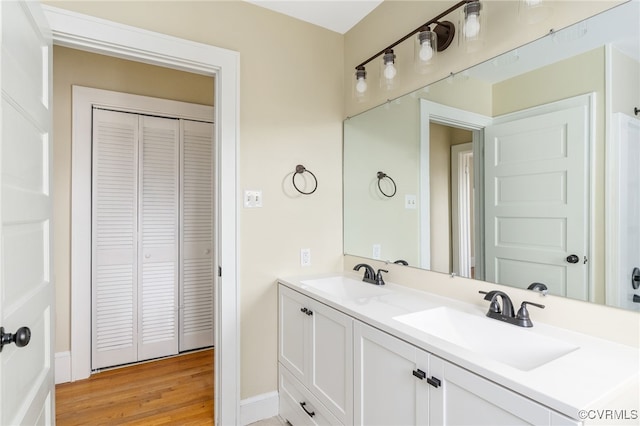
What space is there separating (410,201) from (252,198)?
3.08ft

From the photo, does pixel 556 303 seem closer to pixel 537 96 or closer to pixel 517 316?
pixel 517 316

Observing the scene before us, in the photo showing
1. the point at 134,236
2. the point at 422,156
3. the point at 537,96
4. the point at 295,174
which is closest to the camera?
the point at 537,96

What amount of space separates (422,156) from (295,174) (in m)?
0.80

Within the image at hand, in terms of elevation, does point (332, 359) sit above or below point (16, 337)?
below

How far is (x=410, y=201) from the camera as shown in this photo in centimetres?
195

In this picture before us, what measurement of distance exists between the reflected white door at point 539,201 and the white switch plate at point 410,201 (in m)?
0.46

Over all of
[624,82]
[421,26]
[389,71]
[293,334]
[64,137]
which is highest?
[421,26]

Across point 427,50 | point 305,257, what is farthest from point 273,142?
point 427,50

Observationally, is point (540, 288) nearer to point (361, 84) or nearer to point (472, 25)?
point (472, 25)

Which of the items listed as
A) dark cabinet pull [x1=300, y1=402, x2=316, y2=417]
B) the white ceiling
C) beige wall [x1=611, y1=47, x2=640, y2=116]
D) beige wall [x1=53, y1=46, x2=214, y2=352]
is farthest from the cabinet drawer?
the white ceiling

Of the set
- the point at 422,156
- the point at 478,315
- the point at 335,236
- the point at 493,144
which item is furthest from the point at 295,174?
the point at 478,315

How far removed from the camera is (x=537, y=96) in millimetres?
1320

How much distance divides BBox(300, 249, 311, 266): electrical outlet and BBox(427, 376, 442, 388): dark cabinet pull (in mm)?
1245
